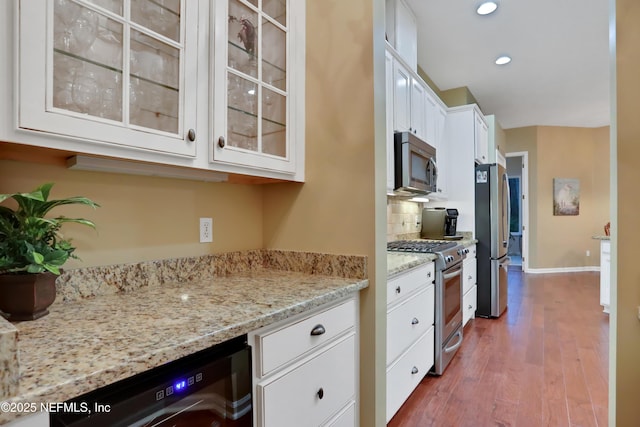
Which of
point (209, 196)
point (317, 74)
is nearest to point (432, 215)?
point (317, 74)

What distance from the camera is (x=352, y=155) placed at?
4.97ft

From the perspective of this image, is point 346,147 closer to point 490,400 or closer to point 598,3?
point 490,400

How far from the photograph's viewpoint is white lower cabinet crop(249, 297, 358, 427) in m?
1.00

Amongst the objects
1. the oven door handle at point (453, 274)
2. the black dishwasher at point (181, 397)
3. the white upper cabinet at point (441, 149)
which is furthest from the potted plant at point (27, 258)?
the white upper cabinet at point (441, 149)

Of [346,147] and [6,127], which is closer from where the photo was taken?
[6,127]

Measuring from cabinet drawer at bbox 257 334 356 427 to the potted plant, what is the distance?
0.64 metres

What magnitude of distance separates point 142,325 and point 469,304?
11.0 ft

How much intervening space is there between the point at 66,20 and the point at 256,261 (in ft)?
3.96

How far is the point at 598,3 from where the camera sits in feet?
9.52

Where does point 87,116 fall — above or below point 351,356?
above

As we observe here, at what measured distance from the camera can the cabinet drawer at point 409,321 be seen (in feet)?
5.90

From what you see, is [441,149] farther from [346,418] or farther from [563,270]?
[563,270]

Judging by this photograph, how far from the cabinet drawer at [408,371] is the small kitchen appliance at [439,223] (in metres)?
1.47

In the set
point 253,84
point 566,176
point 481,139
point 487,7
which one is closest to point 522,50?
point 481,139
